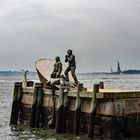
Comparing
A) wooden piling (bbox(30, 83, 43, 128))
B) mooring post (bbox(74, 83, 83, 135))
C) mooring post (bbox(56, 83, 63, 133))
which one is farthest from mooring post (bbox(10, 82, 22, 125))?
mooring post (bbox(74, 83, 83, 135))

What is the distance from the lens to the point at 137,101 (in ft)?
70.2

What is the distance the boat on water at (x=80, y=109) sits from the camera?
20859mm

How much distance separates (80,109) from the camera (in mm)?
22125

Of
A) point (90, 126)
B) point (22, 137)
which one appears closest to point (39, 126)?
point (22, 137)

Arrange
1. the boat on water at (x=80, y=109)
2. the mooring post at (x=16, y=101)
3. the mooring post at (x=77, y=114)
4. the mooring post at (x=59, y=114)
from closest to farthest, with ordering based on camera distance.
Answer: the boat on water at (x=80, y=109) → the mooring post at (x=77, y=114) → the mooring post at (x=59, y=114) → the mooring post at (x=16, y=101)

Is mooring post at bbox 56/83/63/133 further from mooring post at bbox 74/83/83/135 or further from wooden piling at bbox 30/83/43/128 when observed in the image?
wooden piling at bbox 30/83/43/128

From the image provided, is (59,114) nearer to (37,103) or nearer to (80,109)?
(80,109)

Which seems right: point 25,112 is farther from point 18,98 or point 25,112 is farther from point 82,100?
point 82,100

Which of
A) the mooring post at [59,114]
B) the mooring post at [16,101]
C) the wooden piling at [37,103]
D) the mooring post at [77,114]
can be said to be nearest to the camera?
the mooring post at [77,114]

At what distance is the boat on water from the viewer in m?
20.9

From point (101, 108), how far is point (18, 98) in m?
7.62

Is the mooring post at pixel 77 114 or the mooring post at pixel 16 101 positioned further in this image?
the mooring post at pixel 16 101

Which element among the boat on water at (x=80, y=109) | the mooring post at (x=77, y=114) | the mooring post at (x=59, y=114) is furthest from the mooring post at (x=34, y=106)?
the mooring post at (x=77, y=114)

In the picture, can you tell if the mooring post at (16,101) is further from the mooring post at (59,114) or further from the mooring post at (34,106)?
the mooring post at (59,114)
